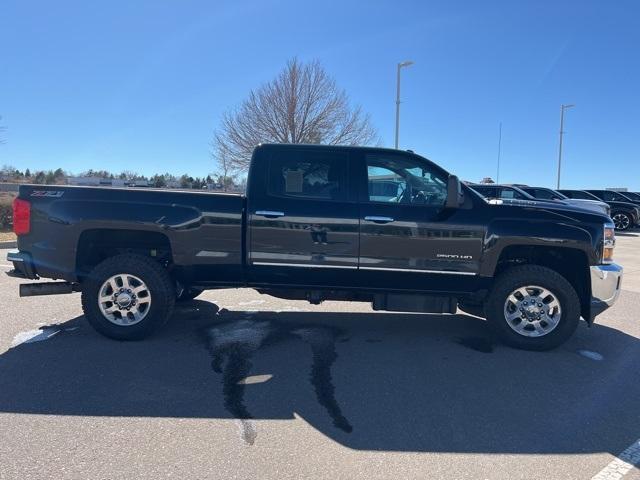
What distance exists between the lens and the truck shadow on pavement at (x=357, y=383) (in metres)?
3.43

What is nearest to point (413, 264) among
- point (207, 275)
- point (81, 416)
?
point (207, 275)

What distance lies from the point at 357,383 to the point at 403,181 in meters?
2.10

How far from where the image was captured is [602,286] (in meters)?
4.94

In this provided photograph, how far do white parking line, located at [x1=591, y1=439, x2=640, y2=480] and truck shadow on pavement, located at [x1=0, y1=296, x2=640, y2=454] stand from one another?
66 millimetres

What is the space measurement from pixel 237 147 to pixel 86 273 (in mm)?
18420

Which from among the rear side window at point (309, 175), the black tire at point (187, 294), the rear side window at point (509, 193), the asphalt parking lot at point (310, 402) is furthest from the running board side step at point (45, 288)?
the rear side window at point (509, 193)

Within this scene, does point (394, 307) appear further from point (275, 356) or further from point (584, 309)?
point (584, 309)

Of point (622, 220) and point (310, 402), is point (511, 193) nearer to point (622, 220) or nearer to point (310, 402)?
point (622, 220)

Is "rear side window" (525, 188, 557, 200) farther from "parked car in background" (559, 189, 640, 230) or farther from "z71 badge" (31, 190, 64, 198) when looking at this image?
"z71 badge" (31, 190, 64, 198)

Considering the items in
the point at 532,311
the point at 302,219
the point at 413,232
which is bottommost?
the point at 532,311

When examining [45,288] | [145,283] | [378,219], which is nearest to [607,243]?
[378,219]

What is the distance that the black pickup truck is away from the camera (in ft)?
16.2

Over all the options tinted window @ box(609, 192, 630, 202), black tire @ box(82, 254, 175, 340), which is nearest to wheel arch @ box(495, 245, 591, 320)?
black tire @ box(82, 254, 175, 340)

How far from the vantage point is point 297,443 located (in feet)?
10.5
